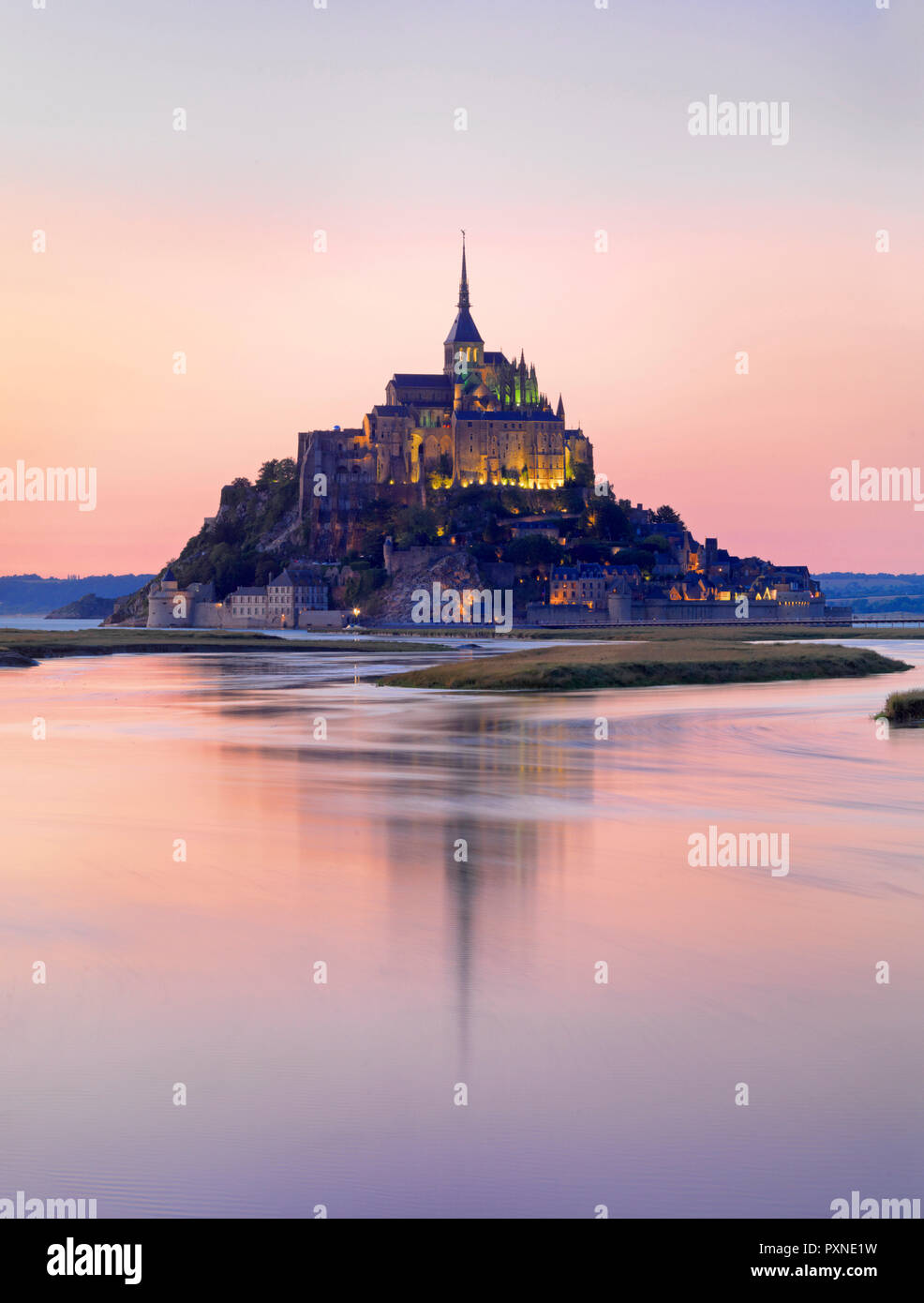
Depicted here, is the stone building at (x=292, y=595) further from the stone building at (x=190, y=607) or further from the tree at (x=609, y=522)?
the tree at (x=609, y=522)

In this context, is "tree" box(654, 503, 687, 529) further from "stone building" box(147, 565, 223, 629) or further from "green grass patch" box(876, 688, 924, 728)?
"green grass patch" box(876, 688, 924, 728)

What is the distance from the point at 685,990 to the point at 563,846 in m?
6.52

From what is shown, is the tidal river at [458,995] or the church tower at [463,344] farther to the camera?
the church tower at [463,344]

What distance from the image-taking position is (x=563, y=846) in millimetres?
17109

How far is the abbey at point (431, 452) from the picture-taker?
142 m

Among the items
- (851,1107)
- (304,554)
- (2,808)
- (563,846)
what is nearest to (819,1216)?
(851,1107)

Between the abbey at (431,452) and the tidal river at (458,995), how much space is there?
4725 inches

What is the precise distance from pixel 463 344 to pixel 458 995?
149237mm

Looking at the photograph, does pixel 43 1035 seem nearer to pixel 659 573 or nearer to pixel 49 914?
pixel 49 914

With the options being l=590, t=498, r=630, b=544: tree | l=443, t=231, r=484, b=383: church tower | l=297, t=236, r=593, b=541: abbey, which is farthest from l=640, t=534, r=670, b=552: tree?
l=443, t=231, r=484, b=383: church tower

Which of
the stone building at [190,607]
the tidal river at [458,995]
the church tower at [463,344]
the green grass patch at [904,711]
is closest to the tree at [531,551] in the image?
the church tower at [463,344]

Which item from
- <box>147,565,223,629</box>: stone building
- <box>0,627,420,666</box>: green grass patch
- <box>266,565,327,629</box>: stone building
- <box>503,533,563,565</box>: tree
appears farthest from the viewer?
<box>147,565,223,629</box>: stone building

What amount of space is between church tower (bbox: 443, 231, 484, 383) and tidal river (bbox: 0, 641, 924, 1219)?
133 meters

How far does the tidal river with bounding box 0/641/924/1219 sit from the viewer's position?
23.9ft
